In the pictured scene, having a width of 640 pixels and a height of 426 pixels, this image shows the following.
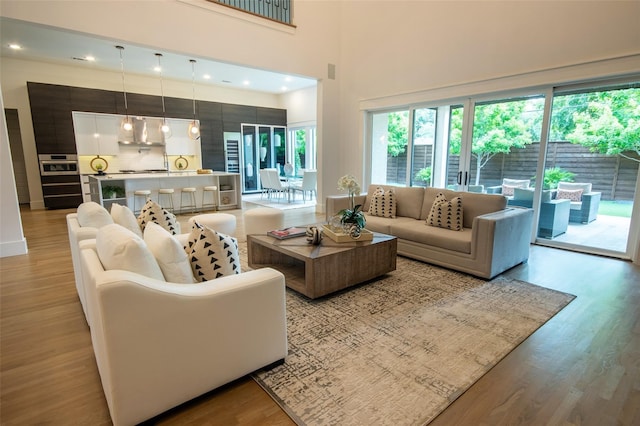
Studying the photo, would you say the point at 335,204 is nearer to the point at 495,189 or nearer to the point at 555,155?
the point at 495,189

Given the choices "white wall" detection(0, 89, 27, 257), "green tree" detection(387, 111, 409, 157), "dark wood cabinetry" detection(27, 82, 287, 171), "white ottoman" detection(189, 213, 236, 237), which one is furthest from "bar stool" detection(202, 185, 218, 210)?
"green tree" detection(387, 111, 409, 157)

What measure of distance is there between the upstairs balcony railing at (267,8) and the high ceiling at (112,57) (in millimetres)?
1060

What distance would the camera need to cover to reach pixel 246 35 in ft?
18.4

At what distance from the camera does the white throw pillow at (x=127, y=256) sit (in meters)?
1.55

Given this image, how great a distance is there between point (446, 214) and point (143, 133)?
8037mm

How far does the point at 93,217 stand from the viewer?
2.66 metres

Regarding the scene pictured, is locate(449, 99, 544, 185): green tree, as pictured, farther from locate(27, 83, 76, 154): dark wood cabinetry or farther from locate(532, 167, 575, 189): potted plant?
locate(27, 83, 76, 154): dark wood cabinetry

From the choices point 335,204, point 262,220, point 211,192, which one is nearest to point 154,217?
point 262,220

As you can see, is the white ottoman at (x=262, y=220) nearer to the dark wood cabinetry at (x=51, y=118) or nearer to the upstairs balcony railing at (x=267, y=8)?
the upstairs balcony railing at (x=267, y=8)

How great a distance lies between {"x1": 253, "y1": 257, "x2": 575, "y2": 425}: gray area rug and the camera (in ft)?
5.63

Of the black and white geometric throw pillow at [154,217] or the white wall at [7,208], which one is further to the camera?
the white wall at [7,208]

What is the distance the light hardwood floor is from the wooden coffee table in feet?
3.60

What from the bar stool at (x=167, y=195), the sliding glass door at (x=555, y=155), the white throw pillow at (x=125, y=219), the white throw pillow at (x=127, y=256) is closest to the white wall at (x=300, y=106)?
the sliding glass door at (x=555, y=155)

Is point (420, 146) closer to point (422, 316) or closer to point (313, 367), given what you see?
point (422, 316)
